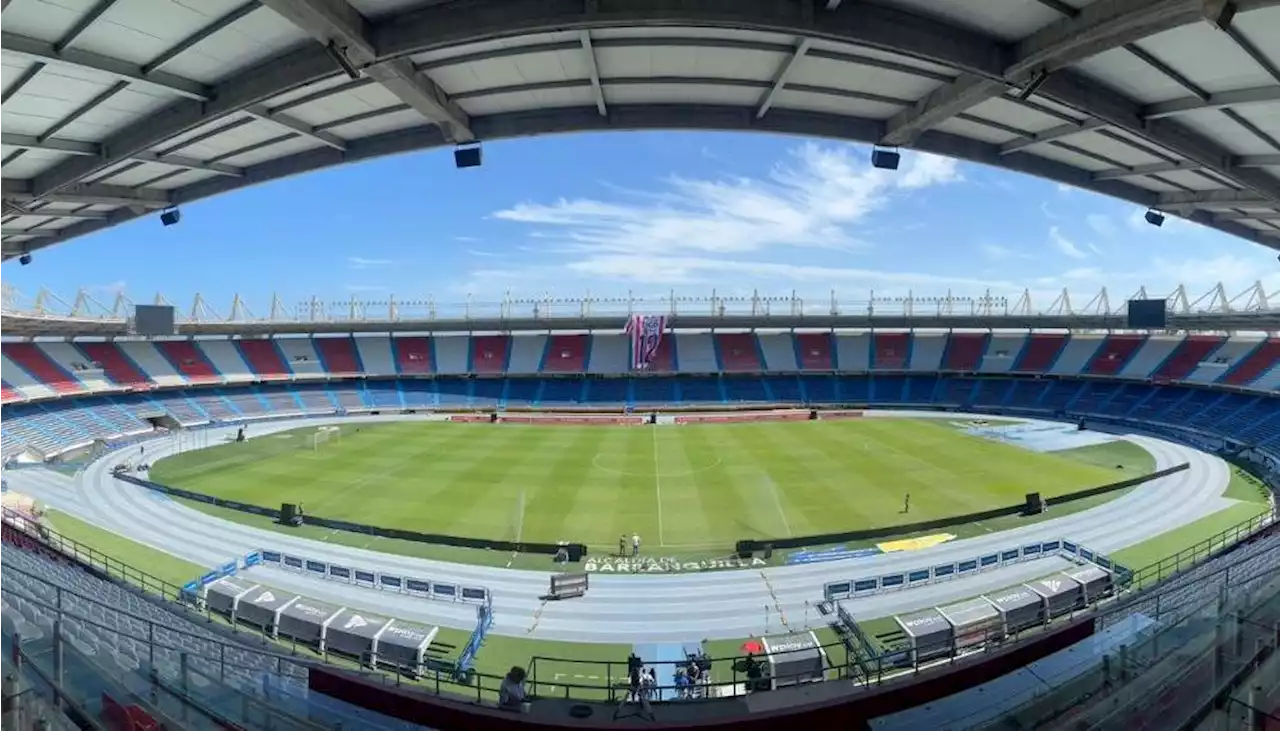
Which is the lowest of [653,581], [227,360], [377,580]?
[653,581]

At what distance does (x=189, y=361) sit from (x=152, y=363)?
2.62m

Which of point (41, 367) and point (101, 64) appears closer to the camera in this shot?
point (101, 64)

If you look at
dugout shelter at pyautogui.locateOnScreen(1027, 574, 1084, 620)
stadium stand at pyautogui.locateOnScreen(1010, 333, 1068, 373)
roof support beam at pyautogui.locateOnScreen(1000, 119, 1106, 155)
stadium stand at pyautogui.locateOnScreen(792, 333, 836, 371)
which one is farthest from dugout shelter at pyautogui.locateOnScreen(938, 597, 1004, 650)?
stadium stand at pyautogui.locateOnScreen(1010, 333, 1068, 373)

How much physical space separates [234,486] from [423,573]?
1533 centimetres

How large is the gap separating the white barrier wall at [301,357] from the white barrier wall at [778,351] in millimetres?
42500

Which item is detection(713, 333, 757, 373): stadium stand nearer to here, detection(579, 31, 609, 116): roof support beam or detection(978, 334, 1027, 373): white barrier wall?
detection(978, 334, 1027, 373): white barrier wall

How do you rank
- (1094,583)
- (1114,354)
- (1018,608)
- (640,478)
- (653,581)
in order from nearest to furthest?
(1018,608), (1094,583), (653,581), (640,478), (1114,354)

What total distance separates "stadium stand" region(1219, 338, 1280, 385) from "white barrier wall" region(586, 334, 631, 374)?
45.5 metres

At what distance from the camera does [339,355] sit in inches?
2366

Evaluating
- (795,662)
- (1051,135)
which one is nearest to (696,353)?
(795,662)

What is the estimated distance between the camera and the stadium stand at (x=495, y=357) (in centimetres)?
6025

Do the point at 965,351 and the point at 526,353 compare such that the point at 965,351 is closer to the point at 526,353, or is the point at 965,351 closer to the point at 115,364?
the point at 526,353

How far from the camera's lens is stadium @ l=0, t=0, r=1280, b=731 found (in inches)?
233

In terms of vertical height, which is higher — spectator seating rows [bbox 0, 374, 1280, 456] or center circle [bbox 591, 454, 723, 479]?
spectator seating rows [bbox 0, 374, 1280, 456]
